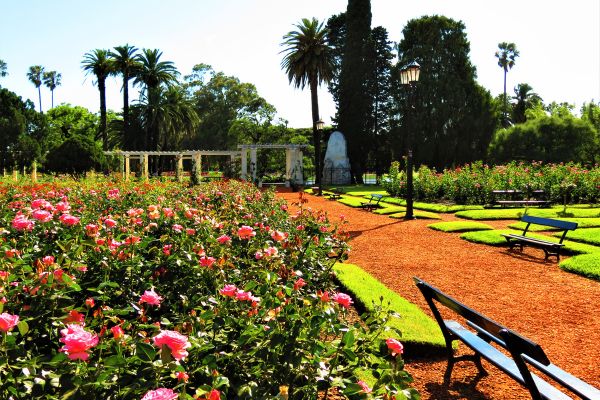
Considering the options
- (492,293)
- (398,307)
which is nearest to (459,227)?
(492,293)

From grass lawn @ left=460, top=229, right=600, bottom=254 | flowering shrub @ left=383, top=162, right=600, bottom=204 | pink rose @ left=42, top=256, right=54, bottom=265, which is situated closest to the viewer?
pink rose @ left=42, top=256, right=54, bottom=265

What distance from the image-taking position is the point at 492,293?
6.41 meters

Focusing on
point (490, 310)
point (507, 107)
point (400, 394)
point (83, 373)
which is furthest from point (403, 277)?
point (507, 107)

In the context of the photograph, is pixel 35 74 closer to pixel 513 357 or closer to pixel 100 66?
pixel 100 66

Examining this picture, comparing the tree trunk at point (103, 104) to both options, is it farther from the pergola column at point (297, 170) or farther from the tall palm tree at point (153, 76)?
the pergola column at point (297, 170)

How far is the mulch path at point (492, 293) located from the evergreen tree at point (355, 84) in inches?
1055

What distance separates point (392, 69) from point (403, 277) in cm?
3600

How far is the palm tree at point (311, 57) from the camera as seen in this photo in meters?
35.6

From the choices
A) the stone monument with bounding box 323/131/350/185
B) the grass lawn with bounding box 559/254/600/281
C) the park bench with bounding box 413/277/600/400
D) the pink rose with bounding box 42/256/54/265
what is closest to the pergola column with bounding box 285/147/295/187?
the stone monument with bounding box 323/131/350/185

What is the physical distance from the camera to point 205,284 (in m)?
2.77

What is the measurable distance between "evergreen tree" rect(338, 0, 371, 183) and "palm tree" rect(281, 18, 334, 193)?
1.88 metres

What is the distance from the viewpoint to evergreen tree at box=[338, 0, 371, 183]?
37.1m

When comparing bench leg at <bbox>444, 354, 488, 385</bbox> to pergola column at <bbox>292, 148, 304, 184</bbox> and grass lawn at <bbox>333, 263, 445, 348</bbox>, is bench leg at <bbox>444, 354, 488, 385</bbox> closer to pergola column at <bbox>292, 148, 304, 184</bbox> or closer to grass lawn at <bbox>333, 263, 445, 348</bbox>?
grass lawn at <bbox>333, 263, 445, 348</bbox>

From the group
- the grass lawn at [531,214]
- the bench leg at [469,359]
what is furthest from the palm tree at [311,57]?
the bench leg at [469,359]
